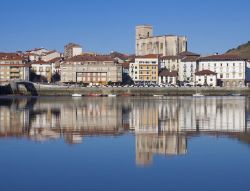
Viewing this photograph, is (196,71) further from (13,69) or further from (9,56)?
(9,56)

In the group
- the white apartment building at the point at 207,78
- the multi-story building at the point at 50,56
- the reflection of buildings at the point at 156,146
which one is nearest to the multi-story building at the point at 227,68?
the white apartment building at the point at 207,78

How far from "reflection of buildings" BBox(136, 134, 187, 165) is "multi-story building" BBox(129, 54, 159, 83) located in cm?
6429

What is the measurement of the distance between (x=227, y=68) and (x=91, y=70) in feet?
61.4

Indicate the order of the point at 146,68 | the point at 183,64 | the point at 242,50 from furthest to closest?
the point at 242,50
the point at 183,64
the point at 146,68

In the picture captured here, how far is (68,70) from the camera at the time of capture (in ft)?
265

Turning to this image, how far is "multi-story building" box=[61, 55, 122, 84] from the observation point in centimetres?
8031

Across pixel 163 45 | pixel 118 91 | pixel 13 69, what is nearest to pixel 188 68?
pixel 163 45

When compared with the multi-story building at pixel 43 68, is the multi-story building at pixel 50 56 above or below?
above

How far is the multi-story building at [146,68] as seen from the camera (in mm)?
83500

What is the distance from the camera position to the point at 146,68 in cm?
8381

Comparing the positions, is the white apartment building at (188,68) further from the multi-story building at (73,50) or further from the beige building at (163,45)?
the multi-story building at (73,50)

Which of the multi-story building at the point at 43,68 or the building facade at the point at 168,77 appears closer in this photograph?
the building facade at the point at 168,77

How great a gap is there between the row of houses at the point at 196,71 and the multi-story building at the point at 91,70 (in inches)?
164

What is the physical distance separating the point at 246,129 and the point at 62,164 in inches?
407
